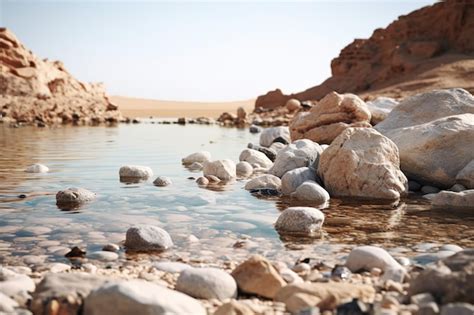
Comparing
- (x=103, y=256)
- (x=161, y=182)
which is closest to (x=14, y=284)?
(x=103, y=256)

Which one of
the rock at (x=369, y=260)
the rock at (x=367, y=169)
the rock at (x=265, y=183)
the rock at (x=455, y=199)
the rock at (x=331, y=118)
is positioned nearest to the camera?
the rock at (x=369, y=260)

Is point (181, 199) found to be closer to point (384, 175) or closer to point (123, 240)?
point (123, 240)

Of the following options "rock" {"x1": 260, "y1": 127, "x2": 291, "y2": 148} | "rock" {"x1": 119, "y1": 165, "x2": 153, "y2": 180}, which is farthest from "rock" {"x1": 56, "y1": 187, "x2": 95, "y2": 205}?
"rock" {"x1": 260, "y1": 127, "x2": 291, "y2": 148}

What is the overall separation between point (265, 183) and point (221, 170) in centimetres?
117

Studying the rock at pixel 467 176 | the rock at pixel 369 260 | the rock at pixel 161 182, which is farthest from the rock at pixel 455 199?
the rock at pixel 161 182

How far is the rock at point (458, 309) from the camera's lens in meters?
2.12

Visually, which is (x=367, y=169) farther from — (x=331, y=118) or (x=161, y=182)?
(x=331, y=118)

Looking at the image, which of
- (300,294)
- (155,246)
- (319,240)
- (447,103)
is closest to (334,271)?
(300,294)

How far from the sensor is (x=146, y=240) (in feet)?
12.8

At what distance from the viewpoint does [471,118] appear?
22.3ft

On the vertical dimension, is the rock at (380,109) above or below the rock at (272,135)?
above

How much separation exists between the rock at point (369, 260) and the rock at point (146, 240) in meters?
1.41

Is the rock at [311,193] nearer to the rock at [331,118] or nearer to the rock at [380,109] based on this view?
the rock at [331,118]

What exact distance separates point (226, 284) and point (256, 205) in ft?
9.95
